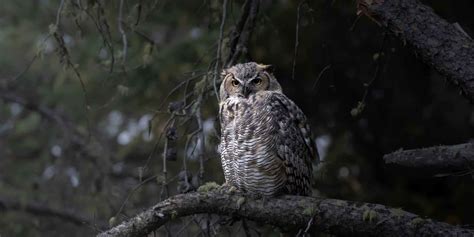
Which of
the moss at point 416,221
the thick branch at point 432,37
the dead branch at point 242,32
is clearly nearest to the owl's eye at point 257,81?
the dead branch at point 242,32

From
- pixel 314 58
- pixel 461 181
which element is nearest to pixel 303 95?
pixel 314 58

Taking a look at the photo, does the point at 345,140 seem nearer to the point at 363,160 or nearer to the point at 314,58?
the point at 363,160

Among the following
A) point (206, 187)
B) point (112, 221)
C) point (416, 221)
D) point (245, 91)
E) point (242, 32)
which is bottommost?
point (416, 221)

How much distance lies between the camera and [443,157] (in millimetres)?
3893

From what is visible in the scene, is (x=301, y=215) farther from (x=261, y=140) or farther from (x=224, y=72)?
(x=224, y=72)

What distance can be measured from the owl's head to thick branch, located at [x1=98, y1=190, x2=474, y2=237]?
76 centimetres

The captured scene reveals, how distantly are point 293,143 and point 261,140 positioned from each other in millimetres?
211

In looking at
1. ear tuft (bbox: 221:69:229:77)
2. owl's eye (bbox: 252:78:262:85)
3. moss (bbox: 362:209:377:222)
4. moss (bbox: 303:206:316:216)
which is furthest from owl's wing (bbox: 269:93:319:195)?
Result: moss (bbox: 362:209:377:222)

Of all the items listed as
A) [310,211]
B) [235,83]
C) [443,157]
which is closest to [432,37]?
[443,157]

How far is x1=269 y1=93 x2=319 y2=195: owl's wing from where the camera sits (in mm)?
4730

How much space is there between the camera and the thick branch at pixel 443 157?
153 inches

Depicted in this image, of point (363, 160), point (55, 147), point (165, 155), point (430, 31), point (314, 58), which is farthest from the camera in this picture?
point (55, 147)

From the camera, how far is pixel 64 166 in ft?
26.6

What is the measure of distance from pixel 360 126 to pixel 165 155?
152 inches
